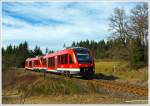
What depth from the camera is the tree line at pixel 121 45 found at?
12845 mm

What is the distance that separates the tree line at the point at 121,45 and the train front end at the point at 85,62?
951 mm

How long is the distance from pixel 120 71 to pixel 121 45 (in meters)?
1.42

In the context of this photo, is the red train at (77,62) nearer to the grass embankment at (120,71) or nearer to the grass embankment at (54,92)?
the grass embankment at (120,71)

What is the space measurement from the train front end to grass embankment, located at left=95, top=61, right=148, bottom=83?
13.9 inches

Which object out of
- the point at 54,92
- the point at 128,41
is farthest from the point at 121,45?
the point at 54,92

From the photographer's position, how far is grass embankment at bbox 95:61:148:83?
→ 16.3 meters

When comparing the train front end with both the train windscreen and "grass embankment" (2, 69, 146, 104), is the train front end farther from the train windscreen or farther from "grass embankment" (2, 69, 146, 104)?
"grass embankment" (2, 69, 146, 104)

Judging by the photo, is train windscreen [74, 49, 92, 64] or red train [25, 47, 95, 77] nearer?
red train [25, 47, 95, 77]

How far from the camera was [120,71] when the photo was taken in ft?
60.9

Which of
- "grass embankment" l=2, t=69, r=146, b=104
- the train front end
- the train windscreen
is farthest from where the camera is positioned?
the train windscreen

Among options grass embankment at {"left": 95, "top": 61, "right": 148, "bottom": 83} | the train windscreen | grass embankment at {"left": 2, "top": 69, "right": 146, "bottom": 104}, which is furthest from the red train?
grass embankment at {"left": 2, "top": 69, "right": 146, "bottom": 104}

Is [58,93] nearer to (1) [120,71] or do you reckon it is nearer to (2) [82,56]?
(2) [82,56]

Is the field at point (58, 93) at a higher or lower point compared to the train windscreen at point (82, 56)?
lower

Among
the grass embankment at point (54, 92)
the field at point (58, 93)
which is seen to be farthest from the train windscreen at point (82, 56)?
the grass embankment at point (54, 92)
